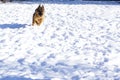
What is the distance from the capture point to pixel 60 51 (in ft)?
28.4

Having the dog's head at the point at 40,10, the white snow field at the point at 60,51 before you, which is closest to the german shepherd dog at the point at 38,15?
the dog's head at the point at 40,10

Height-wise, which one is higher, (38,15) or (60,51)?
(38,15)

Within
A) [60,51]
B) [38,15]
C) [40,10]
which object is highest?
[40,10]

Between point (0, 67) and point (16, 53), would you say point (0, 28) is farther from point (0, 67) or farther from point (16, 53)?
point (0, 67)

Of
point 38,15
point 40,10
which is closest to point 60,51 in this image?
point 40,10

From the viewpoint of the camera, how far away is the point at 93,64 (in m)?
7.45

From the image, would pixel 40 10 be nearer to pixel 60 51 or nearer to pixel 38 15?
pixel 38 15

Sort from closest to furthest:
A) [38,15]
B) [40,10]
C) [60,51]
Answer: [60,51], [40,10], [38,15]

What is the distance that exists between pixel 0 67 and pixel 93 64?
228 centimetres

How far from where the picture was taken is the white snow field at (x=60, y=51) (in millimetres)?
6758

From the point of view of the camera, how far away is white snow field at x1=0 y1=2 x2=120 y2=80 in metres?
6.76

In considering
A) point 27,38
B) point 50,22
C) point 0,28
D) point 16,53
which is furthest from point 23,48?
point 50,22

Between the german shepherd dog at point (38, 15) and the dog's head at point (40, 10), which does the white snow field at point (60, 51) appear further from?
the dog's head at point (40, 10)

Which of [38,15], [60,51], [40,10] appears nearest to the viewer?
[60,51]
